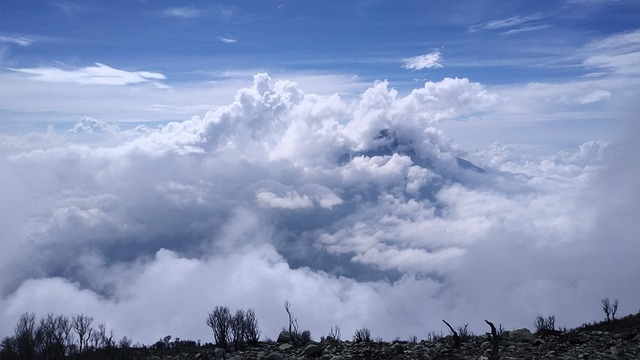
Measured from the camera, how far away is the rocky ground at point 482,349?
94.8 ft

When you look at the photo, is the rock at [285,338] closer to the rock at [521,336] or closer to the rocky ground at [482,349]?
the rocky ground at [482,349]

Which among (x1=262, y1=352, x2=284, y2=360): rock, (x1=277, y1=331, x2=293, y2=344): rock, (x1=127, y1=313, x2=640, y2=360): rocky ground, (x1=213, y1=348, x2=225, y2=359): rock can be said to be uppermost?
(x1=277, y1=331, x2=293, y2=344): rock

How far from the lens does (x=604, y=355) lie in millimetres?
26891

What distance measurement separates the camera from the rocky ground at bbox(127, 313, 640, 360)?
28.9m

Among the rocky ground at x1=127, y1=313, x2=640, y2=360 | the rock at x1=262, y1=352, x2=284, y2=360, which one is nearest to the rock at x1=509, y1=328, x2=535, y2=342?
the rocky ground at x1=127, y1=313, x2=640, y2=360

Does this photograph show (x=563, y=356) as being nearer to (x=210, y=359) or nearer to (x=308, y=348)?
(x=308, y=348)

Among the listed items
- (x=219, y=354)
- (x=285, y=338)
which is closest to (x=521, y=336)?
(x=285, y=338)

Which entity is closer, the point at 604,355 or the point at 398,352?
the point at 604,355

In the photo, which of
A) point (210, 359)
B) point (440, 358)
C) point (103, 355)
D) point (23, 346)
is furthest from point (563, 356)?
point (23, 346)

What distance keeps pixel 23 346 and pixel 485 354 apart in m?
38.0

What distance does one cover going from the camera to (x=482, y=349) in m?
31.9

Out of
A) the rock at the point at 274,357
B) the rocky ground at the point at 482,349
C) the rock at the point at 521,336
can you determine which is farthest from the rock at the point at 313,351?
the rock at the point at 521,336

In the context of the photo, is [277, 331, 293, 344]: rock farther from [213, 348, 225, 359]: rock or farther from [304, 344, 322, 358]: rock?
[304, 344, 322, 358]: rock

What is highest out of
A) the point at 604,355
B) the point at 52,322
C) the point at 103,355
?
the point at 52,322
